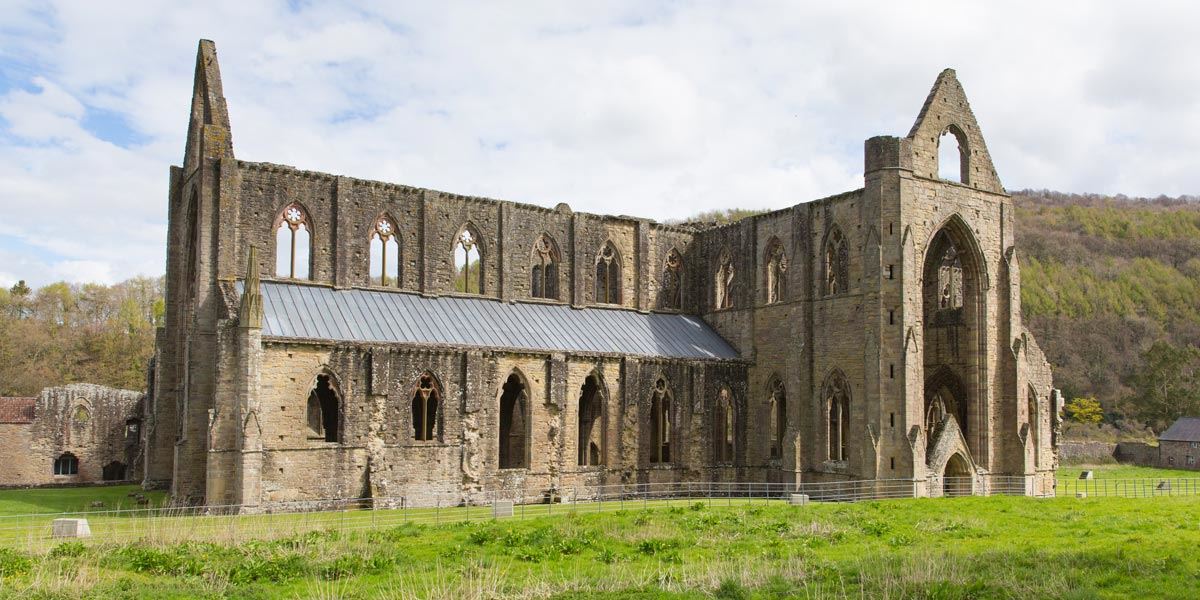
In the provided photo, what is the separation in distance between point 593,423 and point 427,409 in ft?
24.9

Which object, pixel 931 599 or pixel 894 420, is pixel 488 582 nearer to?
pixel 931 599

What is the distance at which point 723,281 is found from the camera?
141 ft

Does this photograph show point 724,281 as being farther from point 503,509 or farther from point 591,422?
point 503,509

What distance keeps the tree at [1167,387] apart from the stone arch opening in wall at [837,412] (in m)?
51.2

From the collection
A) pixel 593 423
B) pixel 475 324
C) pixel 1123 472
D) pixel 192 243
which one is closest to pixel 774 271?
pixel 593 423

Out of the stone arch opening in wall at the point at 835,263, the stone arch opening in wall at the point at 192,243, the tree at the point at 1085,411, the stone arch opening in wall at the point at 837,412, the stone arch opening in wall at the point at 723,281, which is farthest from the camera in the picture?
the tree at the point at 1085,411

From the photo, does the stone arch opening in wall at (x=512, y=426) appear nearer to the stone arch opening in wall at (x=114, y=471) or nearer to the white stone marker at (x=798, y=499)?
the white stone marker at (x=798, y=499)

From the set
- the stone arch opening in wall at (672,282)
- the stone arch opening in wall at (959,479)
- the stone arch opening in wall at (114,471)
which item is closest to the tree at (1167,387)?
the stone arch opening in wall at (959,479)

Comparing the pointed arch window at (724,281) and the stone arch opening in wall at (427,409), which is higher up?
the pointed arch window at (724,281)

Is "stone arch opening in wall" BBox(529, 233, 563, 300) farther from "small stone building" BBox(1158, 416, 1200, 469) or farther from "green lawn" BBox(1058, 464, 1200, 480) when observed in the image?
"small stone building" BBox(1158, 416, 1200, 469)

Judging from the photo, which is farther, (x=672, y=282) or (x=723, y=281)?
(x=672, y=282)

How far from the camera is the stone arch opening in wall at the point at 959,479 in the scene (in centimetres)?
3462

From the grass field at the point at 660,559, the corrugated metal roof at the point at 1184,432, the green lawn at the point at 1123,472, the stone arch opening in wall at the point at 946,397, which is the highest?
the stone arch opening in wall at the point at 946,397

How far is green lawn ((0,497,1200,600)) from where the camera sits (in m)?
15.6
